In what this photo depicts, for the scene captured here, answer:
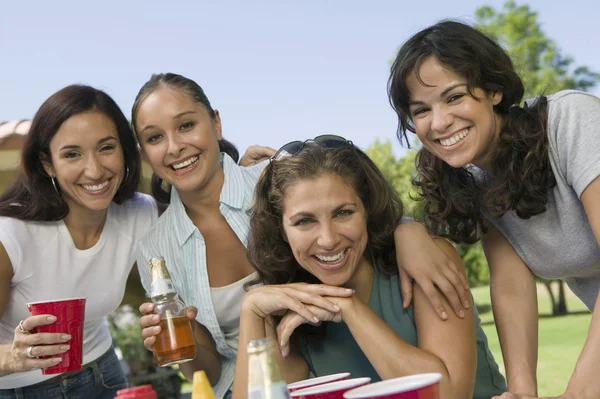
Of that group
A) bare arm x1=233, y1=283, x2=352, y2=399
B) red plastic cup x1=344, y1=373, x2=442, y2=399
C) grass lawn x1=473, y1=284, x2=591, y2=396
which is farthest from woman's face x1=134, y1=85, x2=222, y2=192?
grass lawn x1=473, y1=284, x2=591, y2=396

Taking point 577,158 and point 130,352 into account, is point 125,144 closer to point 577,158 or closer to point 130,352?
point 577,158

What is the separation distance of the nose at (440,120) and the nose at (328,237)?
1.52ft

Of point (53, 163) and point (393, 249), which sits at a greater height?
point (53, 163)

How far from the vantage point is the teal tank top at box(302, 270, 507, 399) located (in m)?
2.38

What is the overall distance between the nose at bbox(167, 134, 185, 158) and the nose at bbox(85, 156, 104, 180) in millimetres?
328

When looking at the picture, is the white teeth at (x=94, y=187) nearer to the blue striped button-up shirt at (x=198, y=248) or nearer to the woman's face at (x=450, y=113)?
the blue striped button-up shirt at (x=198, y=248)

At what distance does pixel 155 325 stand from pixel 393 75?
43.1 inches

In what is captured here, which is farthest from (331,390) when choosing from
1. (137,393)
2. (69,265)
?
(69,265)

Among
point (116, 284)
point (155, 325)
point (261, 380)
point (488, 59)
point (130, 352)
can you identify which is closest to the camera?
point (261, 380)

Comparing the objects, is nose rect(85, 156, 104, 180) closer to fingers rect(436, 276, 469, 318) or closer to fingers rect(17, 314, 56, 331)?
fingers rect(17, 314, 56, 331)

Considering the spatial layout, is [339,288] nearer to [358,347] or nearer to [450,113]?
[358,347]

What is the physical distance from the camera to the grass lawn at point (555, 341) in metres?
19.8

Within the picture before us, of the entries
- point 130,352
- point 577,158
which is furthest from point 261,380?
point 130,352

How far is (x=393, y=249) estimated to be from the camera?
99.6 inches
